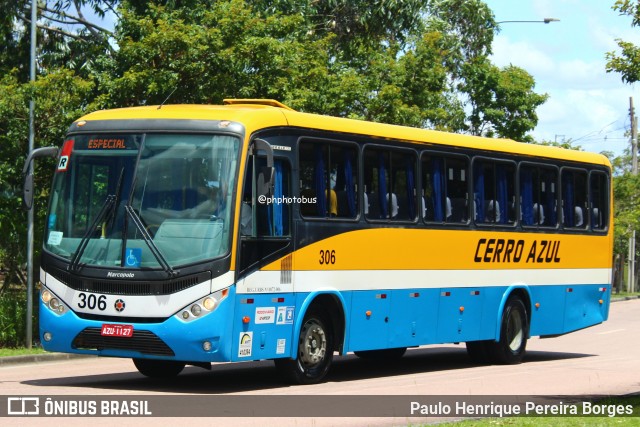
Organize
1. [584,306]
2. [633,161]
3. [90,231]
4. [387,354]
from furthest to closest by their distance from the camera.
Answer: [633,161] → [584,306] → [387,354] → [90,231]

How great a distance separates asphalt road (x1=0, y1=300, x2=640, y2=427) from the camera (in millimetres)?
13305

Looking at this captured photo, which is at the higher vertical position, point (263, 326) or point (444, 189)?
point (444, 189)

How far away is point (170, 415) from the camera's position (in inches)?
492

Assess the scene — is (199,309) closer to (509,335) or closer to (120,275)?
(120,275)

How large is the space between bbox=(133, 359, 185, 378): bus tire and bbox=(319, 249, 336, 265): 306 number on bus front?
2283 millimetres

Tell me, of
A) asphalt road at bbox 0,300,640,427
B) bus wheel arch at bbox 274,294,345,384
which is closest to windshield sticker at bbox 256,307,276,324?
bus wheel arch at bbox 274,294,345,384

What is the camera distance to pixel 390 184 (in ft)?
59.6

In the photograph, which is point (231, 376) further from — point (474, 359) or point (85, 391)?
point (474, 359)

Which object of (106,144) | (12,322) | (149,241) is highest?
(106,144)

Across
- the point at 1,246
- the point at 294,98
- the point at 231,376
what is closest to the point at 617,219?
the point at 294,98

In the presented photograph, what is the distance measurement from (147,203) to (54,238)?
1.41 metres

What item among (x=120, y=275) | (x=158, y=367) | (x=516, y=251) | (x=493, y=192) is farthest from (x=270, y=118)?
(x=516, y=251)

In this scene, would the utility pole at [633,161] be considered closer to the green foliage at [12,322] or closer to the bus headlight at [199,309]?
the green foliage at [12,322]

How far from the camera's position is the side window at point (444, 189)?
62.5ft
